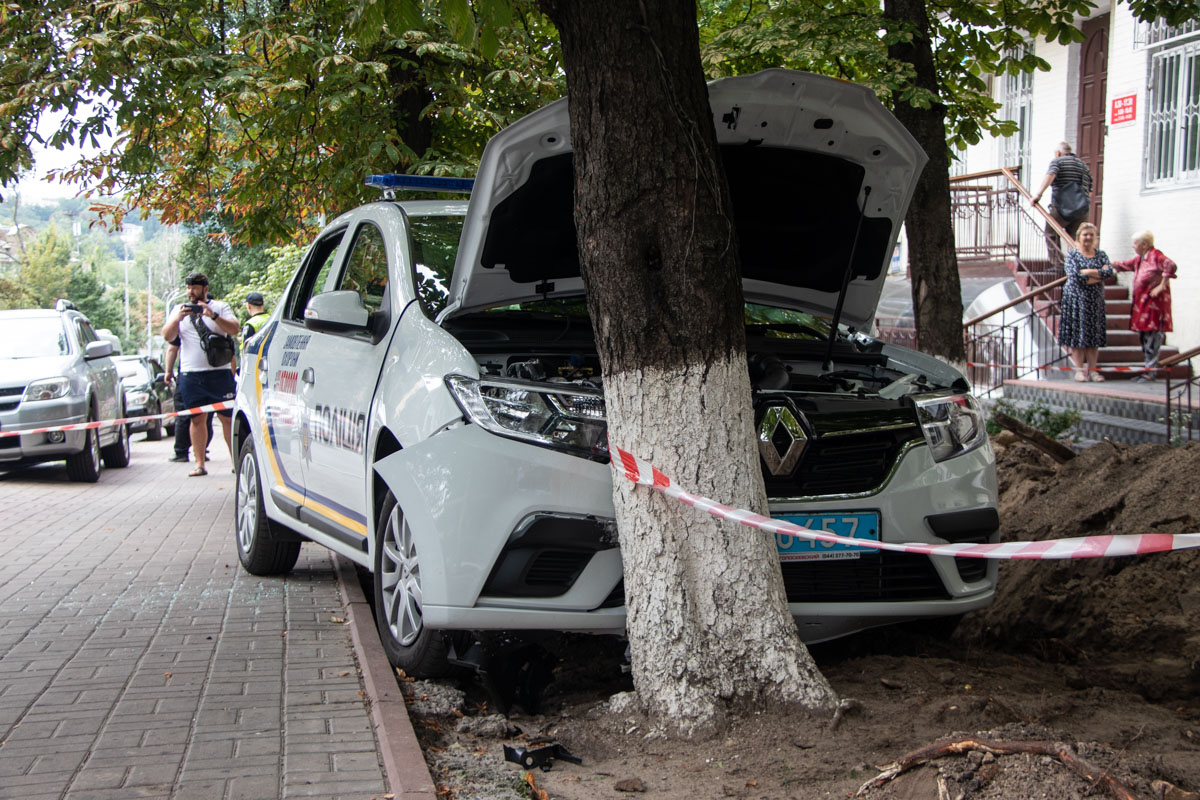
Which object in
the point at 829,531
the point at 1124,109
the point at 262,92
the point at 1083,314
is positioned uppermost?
the point at 1124,109

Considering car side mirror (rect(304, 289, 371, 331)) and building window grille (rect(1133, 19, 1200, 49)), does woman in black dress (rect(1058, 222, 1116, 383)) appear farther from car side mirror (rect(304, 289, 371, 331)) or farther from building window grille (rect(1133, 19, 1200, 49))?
car side mirror (rect(304, 289, 371, 331))

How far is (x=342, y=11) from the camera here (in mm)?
9070

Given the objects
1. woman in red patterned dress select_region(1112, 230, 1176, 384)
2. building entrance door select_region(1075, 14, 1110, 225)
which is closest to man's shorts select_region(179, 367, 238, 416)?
woman in red patterned dress select_region(1112, 230, 1176, 384)

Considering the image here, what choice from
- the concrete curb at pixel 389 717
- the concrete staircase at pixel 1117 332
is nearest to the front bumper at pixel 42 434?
the concrete curb at pixel 389 717

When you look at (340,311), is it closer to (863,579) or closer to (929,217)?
(863,579)

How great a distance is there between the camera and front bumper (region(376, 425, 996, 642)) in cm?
421

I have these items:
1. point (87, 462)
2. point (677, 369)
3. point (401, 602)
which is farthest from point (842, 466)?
point (87, 462)

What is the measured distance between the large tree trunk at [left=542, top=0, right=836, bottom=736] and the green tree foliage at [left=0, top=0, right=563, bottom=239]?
10.2ft

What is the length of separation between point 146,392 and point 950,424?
808 inches

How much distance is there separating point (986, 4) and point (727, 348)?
6.54 meters

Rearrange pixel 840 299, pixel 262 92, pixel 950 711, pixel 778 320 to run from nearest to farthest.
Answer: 1. pixel 950 711
2. pixel 840 299
3. pixel 778 320
4. pixel 262 92

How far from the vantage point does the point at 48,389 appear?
12828 mm

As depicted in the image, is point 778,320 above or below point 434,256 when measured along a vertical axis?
below

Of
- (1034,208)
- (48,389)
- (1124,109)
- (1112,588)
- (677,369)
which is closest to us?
(677,369)
